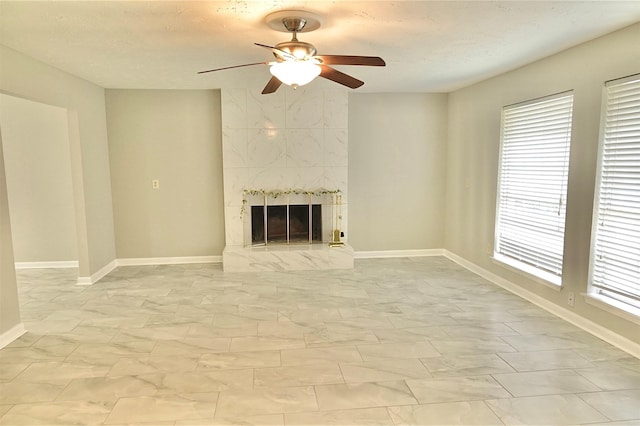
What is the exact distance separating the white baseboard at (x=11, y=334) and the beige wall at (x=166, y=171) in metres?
2.28

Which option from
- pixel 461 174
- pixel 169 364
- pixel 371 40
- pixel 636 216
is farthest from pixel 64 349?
pixel 461 174

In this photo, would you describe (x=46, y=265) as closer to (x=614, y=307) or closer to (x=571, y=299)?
(x=571, y=299)

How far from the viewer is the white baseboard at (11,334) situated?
3133 millimetres

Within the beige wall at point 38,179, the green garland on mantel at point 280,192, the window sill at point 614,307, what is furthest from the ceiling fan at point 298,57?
the beige wall at point 38,179

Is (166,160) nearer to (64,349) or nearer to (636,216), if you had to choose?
(64,349)

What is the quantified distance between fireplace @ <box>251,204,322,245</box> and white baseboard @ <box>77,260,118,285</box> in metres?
1.91

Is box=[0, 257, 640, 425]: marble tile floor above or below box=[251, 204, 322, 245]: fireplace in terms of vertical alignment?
below

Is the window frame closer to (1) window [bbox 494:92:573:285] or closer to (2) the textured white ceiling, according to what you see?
(1) window [bbox 494:92:573:285]

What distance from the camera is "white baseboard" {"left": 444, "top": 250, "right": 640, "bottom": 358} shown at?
297 centimetres

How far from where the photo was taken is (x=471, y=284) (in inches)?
184

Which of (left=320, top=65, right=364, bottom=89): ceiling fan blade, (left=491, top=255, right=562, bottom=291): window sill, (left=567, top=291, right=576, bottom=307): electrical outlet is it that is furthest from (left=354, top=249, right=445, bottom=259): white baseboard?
(left=320, top=65, right=364, bottom=89): ceiling fan blade

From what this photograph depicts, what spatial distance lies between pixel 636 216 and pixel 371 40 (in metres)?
2.38

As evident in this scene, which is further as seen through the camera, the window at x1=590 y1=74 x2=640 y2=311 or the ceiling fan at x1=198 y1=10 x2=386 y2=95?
the window at x1=590 y1=74 x2=640 y2=311

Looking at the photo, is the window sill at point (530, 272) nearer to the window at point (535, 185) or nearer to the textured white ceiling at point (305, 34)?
the window at point (535, 185)
